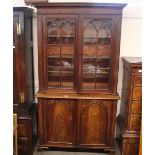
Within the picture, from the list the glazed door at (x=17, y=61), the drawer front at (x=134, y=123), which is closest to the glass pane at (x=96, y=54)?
the drawer front at (x=134, y=123)

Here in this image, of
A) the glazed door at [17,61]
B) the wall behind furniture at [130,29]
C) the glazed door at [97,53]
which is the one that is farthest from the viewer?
the wall behind furniture at [130,29]

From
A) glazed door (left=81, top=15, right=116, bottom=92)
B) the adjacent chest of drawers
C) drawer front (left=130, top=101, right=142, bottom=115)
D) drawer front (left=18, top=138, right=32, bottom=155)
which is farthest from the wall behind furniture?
drawer front (left=18, top=138, right=32, bottom=155)

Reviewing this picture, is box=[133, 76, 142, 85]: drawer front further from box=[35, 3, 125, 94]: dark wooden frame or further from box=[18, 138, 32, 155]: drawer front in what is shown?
box=[18, 138, 32, 155]: drawer front

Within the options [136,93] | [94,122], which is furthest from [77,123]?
[136,93]

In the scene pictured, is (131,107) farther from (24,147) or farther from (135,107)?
(24,147)

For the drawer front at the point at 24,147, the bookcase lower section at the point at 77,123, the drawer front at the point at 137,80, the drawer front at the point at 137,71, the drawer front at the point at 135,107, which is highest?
the drawer front at the point at 137,71

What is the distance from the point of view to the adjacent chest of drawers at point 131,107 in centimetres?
246

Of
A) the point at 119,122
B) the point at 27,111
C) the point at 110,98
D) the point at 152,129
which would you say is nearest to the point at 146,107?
the point at 152,129

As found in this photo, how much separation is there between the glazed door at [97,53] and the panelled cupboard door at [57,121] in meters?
A: 0.34

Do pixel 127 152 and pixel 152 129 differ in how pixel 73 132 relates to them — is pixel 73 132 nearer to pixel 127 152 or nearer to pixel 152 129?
pixel 127 152

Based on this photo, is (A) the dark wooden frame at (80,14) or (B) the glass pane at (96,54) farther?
(B) the glass pane at (96,54)

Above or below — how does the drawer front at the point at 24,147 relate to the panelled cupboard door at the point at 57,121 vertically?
below

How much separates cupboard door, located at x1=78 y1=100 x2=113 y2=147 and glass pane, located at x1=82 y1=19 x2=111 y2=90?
0.71ft

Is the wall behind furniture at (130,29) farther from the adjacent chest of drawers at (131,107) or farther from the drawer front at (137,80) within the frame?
the drawer front at (137,80)
